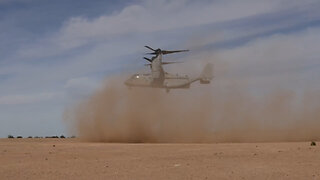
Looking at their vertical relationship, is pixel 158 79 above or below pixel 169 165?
above

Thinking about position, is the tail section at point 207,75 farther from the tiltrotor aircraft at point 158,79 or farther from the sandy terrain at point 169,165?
the sandy terrain at point 169,165

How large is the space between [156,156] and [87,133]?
119ft

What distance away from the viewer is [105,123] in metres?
67.7

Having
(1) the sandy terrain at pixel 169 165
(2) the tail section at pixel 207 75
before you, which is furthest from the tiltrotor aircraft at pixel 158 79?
(1) the sandy terrain at pixel 169 165

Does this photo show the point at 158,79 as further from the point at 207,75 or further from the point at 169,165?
the point at 169,165

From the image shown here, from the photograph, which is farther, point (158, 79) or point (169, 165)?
point (158, 79)

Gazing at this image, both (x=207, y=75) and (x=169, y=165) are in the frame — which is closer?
(x=169, y=165)

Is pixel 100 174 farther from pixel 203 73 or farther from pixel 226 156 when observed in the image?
pixel 203 73

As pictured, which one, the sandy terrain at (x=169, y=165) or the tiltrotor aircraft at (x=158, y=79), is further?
the tiltrotor aircraft at (x=158, y=79)

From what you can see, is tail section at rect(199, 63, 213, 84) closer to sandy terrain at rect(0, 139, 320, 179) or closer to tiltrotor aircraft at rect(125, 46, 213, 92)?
tiltrotor aircraft at rect(125, 46, 213, 92)

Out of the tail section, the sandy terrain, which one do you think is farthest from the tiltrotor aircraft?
the sandy terrain

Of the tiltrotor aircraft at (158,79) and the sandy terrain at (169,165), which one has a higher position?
the tiltrotor aircraft at (158,79)

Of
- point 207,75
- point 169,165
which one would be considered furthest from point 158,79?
point 169,165

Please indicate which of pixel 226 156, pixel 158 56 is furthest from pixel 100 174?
pixel 158 56
